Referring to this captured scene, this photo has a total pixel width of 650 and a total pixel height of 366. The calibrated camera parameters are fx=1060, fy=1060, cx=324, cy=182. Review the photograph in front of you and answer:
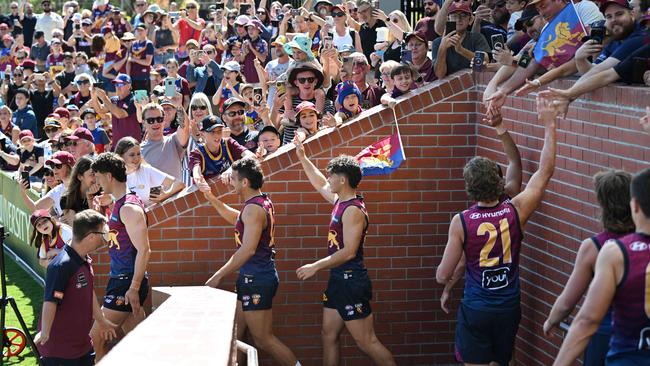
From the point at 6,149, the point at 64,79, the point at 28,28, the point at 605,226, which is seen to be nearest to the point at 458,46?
the point at 605,226

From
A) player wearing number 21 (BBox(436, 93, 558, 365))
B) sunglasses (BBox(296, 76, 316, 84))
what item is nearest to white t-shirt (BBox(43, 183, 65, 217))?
sunglasses (BBox(296, 76, 316, 84))

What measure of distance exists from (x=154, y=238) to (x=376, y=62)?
5.45m

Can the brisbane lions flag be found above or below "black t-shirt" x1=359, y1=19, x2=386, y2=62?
below

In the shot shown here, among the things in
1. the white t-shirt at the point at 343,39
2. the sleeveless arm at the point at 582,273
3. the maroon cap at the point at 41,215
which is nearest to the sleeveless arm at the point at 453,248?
the sleeveless arm at the point at 582,273

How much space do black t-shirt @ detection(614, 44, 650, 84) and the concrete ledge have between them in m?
2.90

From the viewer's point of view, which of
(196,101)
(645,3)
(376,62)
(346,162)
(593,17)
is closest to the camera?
(645,3)

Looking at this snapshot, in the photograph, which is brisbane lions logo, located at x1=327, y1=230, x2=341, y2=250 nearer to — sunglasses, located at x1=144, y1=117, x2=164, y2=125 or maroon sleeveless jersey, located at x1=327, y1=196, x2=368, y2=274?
maroon sleeveless jersey, located at x1=327, y1=196, x2=368, y2=274

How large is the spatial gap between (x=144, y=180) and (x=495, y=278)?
12.6ft

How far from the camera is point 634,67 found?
6.77 metres

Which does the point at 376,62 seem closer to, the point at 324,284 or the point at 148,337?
the point at 324,284

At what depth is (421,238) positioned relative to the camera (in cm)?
949

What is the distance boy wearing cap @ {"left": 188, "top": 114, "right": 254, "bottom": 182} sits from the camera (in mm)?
9648

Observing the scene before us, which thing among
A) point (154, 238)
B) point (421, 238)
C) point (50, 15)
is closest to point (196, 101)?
point (154, 238)

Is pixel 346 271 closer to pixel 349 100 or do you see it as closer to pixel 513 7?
pixel 349 100
